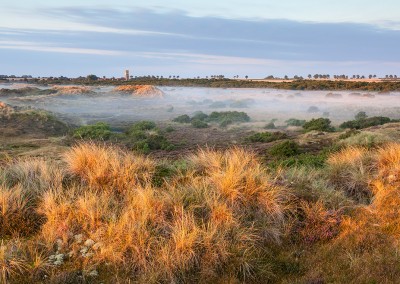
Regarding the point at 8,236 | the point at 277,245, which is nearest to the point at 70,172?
the point at 8,236

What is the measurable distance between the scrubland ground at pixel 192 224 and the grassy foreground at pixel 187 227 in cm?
2

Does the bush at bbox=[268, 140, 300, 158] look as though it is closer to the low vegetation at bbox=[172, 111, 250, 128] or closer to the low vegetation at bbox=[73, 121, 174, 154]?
the low vegetation at bbox=[73, 121, 174, 154]

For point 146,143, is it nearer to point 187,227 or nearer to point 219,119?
point 187,227

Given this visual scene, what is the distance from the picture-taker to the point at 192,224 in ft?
20.5

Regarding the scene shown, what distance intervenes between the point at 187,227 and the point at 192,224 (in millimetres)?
88

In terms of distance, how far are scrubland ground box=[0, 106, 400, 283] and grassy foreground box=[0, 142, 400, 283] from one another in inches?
0.8

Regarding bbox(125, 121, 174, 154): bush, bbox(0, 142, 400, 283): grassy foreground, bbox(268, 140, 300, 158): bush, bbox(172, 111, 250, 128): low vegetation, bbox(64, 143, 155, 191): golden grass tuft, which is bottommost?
bbox(172, 111, 250, 128): low vegetation

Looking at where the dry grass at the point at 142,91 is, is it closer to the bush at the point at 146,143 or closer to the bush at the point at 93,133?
the bush at the point at 93,133

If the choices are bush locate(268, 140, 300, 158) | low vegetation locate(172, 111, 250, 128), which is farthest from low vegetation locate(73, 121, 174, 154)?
low vegetation locate(172, 111, 250, 128)

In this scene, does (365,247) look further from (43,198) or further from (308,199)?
(43,198)

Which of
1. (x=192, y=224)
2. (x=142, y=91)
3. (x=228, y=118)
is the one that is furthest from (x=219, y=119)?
(x=192, y=224)

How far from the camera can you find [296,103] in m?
59.1

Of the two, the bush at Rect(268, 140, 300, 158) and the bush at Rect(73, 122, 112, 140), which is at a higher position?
the bush at Rect(268, 140, 300, 158)

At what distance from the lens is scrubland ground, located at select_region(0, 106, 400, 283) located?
5.71 m
